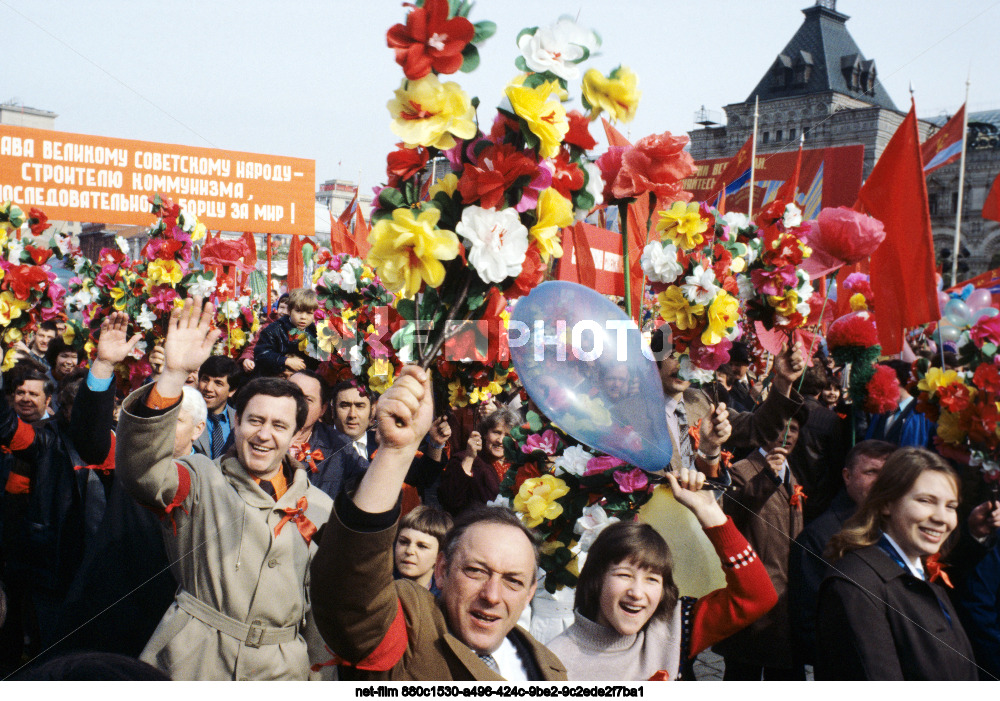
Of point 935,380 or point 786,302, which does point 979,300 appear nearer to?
point 935,380

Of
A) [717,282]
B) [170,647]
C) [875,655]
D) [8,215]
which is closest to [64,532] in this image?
[170,647]

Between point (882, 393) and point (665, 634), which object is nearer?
point (665, 634)

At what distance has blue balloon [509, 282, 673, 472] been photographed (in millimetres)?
2291

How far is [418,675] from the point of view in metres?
1.74

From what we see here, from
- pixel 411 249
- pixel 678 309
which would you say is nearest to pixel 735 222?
pixel 678 309

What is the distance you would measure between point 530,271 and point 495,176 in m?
0.22

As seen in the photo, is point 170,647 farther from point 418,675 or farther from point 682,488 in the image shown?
point 682,488

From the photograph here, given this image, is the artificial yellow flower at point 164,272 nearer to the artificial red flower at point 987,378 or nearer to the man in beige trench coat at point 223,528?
the man in beige trench coat at point 223,528

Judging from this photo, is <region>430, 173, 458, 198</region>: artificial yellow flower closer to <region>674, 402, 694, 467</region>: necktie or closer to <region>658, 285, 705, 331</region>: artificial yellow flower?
<region>658, 285, 705, 331</region>: artificial yellow flower

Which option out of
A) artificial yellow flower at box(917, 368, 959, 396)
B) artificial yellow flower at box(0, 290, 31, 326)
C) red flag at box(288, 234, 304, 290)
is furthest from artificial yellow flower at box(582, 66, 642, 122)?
red flag at box(288, 234, 304, 290)

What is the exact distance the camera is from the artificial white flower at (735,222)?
3.48 meters

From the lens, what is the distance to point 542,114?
1.68 metres

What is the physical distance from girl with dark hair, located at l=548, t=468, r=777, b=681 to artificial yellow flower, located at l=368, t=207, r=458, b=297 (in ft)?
3.10

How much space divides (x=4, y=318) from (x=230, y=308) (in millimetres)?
1820
